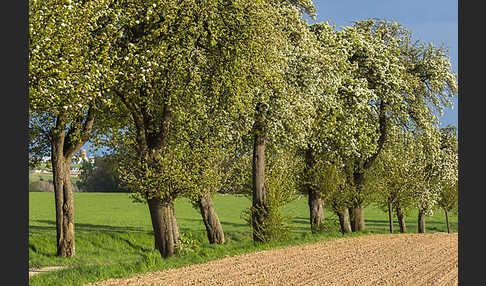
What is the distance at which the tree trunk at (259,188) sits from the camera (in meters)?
24.8

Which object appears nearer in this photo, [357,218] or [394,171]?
[357,218]

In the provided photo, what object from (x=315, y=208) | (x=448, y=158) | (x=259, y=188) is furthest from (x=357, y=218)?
(x=259, y=188)

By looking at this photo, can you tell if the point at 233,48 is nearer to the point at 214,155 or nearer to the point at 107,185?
the point at 214,155

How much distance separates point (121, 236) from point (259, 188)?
17.4 meters

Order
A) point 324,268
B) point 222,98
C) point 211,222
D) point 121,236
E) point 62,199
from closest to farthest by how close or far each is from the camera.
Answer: point 324,268 → point 222,98 → point 62,199 → point 211,222 → point 121,236

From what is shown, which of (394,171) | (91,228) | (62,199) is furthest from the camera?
(91,228)

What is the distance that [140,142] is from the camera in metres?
21.7

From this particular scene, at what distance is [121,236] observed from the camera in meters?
38.6

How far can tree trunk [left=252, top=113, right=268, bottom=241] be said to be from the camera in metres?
24.8

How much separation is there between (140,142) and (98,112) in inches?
200

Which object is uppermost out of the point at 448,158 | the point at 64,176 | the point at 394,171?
the point at 448,158

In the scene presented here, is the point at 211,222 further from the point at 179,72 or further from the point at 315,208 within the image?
the point at 179,72

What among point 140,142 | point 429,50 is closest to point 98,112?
point 140,142

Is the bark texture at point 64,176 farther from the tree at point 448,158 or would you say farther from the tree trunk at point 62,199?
the tree at point 448,158
